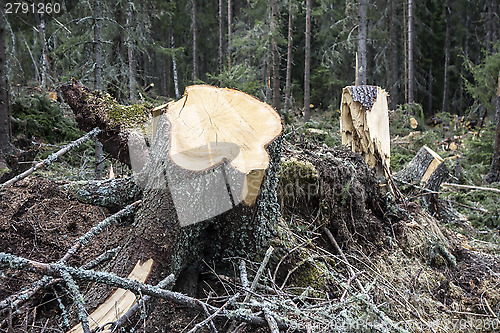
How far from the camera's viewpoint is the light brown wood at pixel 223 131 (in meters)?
2.23

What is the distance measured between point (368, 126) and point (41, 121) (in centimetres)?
659

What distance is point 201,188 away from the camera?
2229 mm

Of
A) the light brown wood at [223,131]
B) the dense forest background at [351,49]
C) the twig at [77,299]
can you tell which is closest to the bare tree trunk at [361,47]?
the dense forest background at [351,49]

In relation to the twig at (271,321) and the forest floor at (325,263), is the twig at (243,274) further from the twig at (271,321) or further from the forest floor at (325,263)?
the twig at (271,321)

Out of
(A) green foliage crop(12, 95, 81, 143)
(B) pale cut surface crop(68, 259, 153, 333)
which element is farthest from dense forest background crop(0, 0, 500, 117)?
(B) pale cut surface crop(68, 259, 153, 333)

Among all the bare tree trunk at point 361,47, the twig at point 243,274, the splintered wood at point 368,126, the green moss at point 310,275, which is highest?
the bare tree trunk at point 361,47

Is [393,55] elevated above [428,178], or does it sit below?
above

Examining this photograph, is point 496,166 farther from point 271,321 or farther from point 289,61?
point 289,61

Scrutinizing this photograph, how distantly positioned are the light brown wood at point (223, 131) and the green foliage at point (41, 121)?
18.6ft

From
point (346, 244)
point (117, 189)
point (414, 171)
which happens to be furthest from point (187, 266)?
point (414, 171)

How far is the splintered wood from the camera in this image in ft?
14.6

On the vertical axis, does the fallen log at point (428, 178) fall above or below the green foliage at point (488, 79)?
below

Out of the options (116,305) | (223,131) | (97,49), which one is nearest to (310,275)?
(223,131)

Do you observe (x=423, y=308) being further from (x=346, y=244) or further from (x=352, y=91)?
(x=352, y=91)
